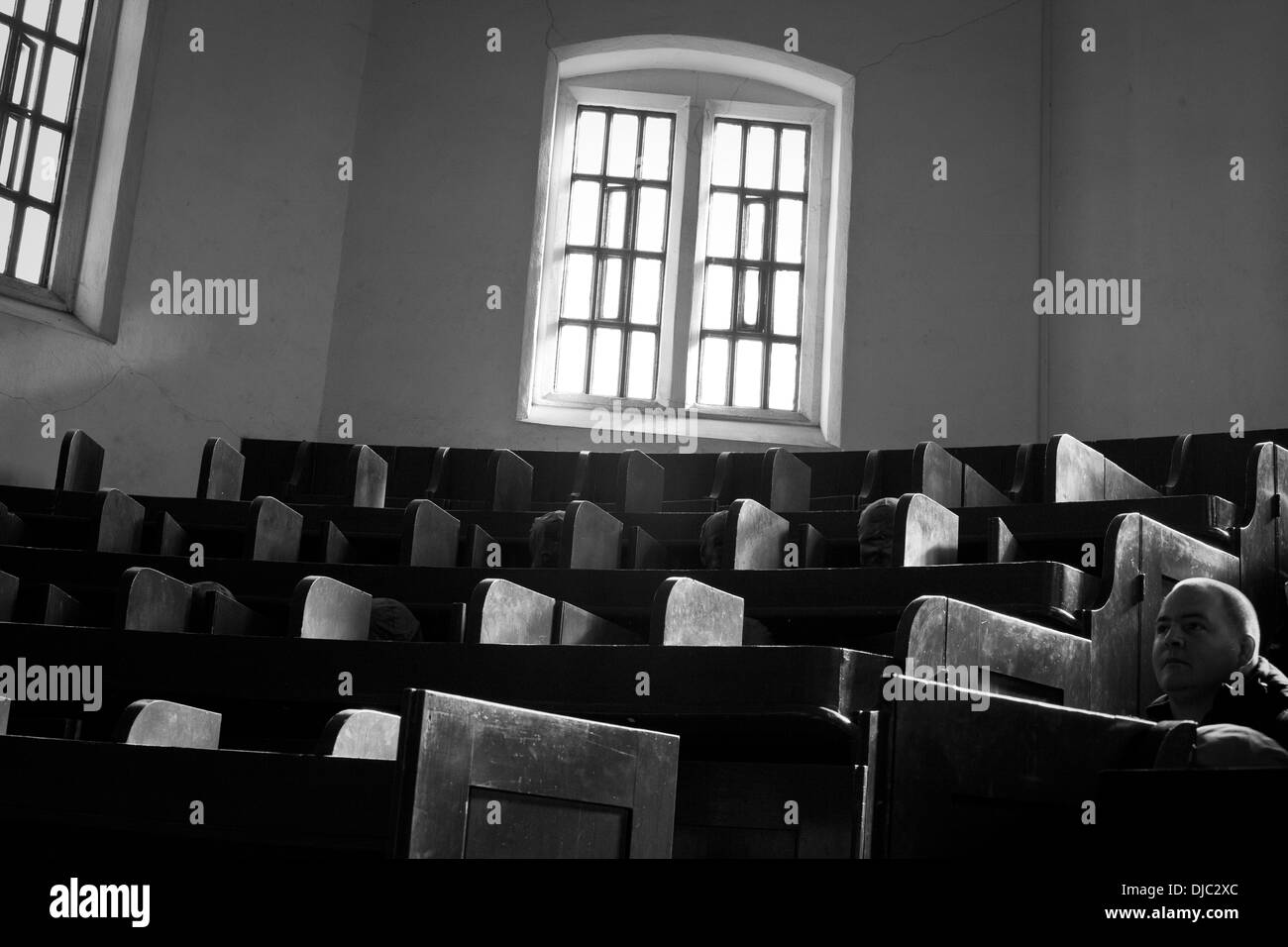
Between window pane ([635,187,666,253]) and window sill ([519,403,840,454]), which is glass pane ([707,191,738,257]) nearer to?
window pane ([635,187,666,253])

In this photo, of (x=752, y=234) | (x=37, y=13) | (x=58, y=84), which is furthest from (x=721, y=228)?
(x=37, y=13)

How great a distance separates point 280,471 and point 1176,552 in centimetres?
322

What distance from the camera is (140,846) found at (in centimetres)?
168

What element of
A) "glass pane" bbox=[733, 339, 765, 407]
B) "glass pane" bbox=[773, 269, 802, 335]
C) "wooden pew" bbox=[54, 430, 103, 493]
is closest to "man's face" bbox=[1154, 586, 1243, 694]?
"wooden pew" bbox=[54, 430, 103, 493]

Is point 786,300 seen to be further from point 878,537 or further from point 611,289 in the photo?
point 878,537

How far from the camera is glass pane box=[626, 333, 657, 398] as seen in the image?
19.8 ft

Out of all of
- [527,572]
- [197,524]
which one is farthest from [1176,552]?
[197,524]

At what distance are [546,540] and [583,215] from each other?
2.83 metres

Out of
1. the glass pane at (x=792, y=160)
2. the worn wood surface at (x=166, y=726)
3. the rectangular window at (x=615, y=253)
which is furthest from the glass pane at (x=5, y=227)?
the worn wood surface at (x=166, y=726)

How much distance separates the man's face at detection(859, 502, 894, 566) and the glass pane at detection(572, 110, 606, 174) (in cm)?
348

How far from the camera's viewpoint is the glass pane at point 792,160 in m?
6.22

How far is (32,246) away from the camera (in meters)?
5.43

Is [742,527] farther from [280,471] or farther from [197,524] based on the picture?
[280,471]
